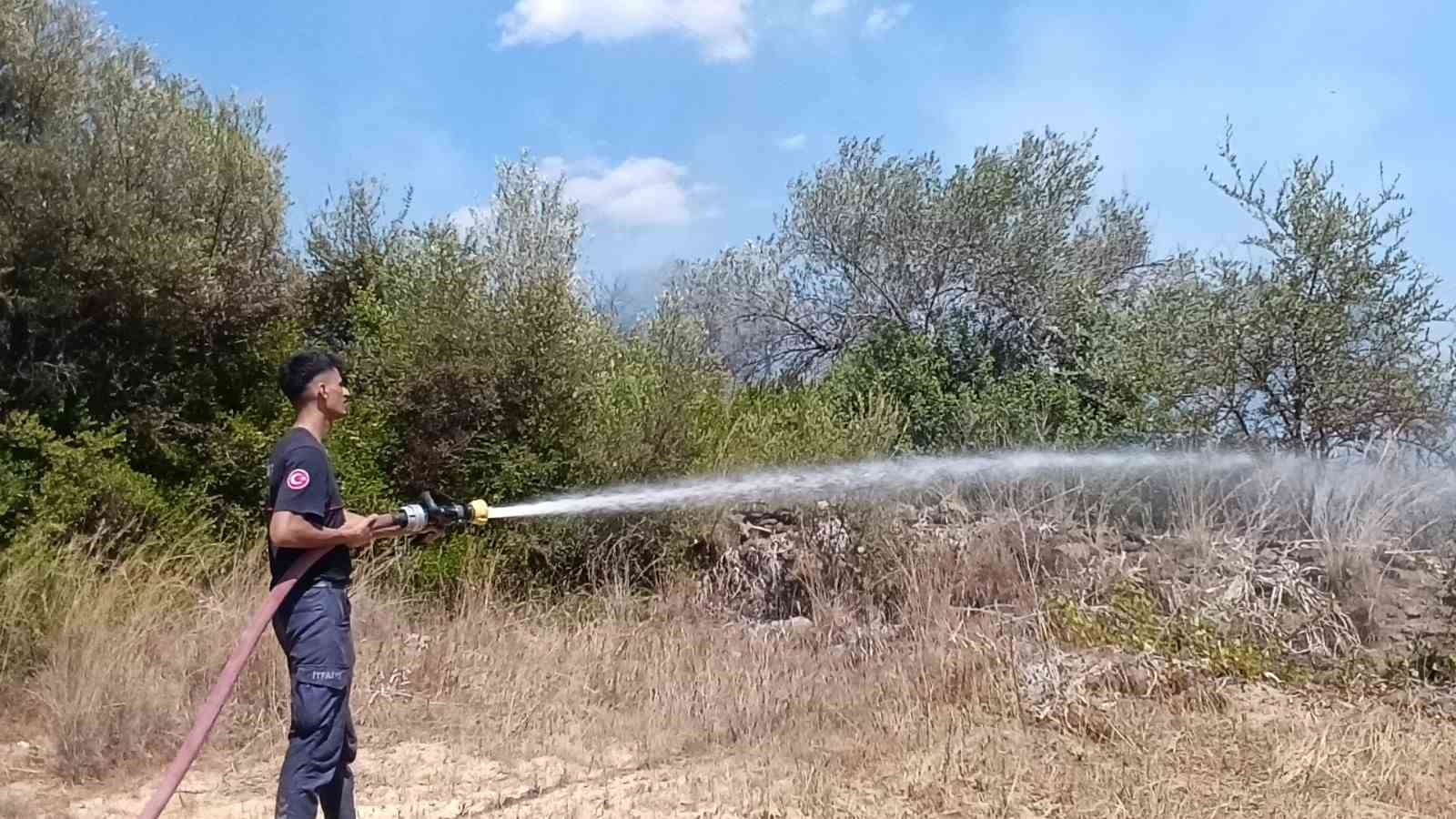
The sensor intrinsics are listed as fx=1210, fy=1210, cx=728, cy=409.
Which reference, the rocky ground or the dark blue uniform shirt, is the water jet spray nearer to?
the rocky ground

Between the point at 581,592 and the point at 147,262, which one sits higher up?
the point at 147,262

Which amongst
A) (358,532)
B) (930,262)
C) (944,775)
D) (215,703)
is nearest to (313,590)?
(358,532)

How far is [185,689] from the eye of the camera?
21.8 ft

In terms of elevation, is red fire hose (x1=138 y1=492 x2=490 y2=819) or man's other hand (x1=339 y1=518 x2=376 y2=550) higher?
man's other hand (x1=339 y1=518 x2=376 y2=550)

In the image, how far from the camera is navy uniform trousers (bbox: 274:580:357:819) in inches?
172

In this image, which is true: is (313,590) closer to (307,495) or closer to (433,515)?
(307,495)

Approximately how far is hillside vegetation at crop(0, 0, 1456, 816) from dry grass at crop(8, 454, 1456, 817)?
31 millimetres

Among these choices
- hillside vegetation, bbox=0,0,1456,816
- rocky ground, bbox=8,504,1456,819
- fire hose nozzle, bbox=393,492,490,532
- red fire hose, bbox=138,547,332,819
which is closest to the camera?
red fire hose, bbox=138,547,332,819

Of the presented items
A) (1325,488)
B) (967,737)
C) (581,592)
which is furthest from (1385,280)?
(581,592)

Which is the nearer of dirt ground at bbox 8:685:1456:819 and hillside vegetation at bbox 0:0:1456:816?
dirt ground at bbox 8:685:1456:819

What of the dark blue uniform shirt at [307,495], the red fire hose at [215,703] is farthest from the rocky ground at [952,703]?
the dark blue uniform shirt at [307,495]

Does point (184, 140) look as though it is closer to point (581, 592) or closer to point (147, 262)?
point (147, 262)

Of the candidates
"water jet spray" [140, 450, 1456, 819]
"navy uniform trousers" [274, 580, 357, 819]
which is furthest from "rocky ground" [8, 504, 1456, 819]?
"navy uniform trousers" [274, 580, 357, 819]

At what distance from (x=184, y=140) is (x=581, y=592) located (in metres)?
4.88
